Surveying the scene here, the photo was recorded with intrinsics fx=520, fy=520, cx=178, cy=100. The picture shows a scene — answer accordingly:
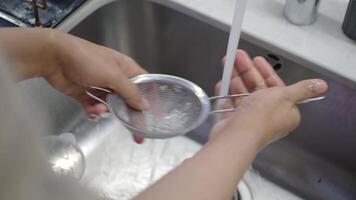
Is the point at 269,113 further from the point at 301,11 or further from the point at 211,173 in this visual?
the point at 301,11

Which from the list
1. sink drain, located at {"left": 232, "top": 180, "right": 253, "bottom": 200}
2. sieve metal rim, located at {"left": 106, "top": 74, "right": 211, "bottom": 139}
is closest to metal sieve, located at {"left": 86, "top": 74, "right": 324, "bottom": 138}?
sieve metal rim, located at {"left": 106, "top": 74, "right": 211, "bottom": 139}

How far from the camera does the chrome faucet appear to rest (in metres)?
0.81

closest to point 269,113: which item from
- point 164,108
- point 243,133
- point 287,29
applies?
point 243,133

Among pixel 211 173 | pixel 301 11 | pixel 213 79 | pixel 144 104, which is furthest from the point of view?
pixel 213 79

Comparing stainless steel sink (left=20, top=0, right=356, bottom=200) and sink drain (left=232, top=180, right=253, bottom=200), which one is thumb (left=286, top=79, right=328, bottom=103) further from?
sink drain (left=232, top=180, right=253, bottom=200)

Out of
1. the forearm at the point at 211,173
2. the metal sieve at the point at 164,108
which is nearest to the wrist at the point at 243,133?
the forearm at the point at 211,173

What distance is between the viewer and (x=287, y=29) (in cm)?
83

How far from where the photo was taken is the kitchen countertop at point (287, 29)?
0.78m

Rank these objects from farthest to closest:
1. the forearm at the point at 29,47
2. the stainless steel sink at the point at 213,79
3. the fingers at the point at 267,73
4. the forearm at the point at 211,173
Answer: the stainless steel sink at the point at 213,79 → the fingers at the point at 267,73 → the forearm at the point at 29,47 → the forearm at the point at 211,173

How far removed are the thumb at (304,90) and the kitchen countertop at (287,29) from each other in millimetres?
150

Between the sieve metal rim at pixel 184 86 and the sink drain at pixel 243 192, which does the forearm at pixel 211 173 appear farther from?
the sink drain at pixel 243 192

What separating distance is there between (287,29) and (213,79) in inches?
6.8

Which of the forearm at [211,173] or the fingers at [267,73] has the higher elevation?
the forearm at [211,173]

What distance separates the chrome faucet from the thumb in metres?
0.21
